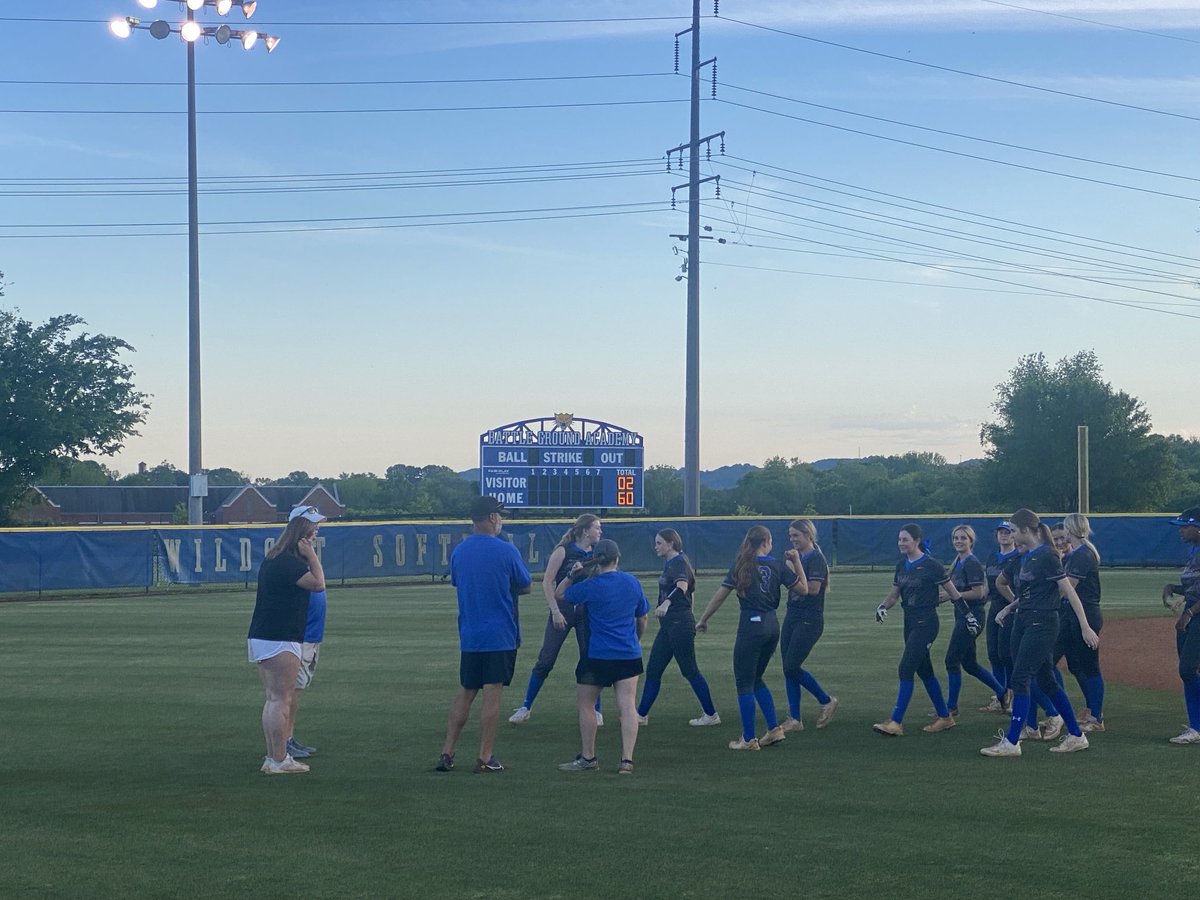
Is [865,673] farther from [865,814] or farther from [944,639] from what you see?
[865,814]

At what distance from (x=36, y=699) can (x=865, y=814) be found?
9084 mm

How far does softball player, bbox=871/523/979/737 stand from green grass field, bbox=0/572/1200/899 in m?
0.28

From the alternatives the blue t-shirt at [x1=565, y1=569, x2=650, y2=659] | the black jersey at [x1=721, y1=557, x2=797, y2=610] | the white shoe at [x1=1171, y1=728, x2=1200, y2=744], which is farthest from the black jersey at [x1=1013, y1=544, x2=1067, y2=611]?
the blue t-shirt at [x1=565, y1=569, x2=650, y2=659]

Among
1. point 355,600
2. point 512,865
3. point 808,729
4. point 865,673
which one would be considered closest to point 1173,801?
point 808,729

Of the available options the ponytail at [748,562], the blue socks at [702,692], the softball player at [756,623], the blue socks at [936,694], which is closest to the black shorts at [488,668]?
the softball player at [756,623]

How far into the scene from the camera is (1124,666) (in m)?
16.5

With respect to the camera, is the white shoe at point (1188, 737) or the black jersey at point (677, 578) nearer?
the white shoe at point (1188, 737)

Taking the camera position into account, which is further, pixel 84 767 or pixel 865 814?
pixel 84 767

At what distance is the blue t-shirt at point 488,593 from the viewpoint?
9.32 metres

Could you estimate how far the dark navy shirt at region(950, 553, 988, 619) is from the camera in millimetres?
12078

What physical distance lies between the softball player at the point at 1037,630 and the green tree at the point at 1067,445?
75893mm

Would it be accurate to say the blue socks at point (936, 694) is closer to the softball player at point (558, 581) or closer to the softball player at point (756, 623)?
the softball player at point (756, 623)

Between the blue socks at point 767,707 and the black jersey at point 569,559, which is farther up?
the black jersey at point 569,559

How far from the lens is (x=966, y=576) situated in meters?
12.1
